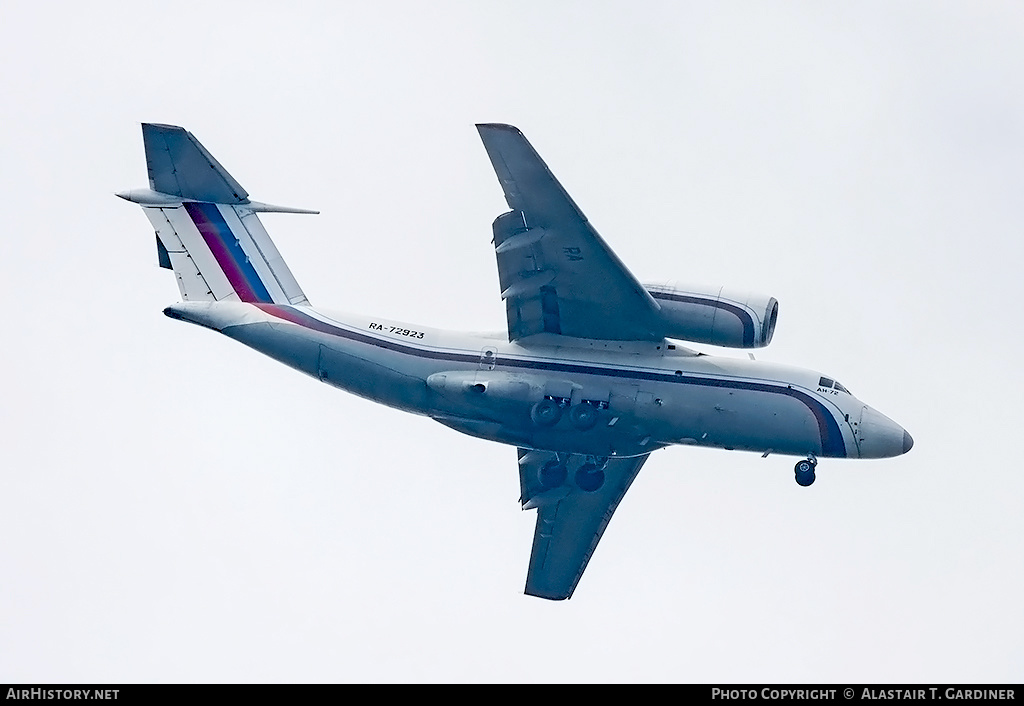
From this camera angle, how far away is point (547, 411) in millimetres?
19797

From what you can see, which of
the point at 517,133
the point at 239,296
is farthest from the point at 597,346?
the point at 239,296

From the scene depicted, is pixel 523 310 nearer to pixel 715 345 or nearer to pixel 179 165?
pixel 715 345

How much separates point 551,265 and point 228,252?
4656 mm

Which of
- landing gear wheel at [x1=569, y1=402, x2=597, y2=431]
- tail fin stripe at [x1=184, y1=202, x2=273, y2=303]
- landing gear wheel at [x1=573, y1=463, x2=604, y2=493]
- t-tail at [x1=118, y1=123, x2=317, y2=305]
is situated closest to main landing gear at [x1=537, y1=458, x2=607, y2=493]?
landing gear wheel at [x1=573, y1=463, x2=604, y2=493]

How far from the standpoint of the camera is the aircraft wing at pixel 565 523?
22.6m

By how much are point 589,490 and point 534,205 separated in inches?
180

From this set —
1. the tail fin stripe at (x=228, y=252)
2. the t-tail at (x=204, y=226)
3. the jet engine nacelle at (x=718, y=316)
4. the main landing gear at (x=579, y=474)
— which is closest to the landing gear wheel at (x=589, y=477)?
the main landing gear at (x=579, y=474)

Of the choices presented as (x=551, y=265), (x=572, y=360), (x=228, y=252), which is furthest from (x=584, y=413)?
(x=228, y=252)

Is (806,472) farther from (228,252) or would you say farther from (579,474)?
(228,252)

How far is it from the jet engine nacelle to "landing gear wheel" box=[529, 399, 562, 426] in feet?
5.29

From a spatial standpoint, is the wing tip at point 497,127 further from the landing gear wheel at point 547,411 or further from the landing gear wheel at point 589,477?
the landing gear wheel at point 589,477

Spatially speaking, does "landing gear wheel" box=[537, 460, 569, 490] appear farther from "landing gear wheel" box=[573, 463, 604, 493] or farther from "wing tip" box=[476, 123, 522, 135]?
"wing tip" box=[476, 123, 522, 135]
